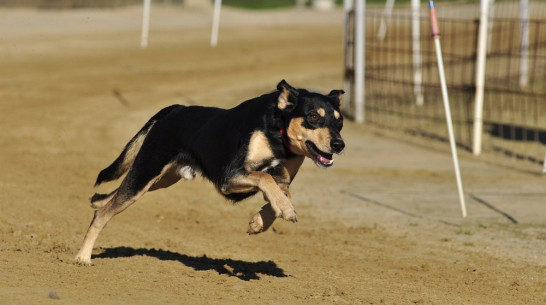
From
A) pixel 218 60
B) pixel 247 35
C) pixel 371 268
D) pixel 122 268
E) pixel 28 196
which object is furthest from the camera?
pixel 247 35

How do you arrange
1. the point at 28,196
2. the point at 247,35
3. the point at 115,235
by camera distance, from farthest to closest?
the point at 247,35 → the point at 28,196 → the point at 115,235

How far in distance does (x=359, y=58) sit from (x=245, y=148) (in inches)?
473

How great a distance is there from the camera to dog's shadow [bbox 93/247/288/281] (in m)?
8.76

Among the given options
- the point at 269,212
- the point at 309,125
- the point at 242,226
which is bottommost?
the point at 242,226

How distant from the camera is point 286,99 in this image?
25.2ft

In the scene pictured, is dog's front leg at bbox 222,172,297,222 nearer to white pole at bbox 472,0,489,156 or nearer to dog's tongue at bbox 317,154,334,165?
dog's tongue at bbox 317,154,334,165

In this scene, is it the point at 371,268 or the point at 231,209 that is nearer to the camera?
the point at 371,268

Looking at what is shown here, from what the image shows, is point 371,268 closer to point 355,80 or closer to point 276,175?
point 276,175

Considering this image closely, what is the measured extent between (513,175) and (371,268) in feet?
19.5

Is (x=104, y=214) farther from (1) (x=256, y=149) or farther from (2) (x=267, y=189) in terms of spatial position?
(2) (x=267, y=189)

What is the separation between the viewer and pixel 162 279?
8055mm

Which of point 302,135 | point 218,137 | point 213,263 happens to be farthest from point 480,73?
point 302,135

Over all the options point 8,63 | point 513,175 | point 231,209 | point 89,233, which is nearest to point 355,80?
point 513,175

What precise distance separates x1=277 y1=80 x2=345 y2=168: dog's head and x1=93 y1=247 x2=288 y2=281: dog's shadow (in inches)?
57.5
